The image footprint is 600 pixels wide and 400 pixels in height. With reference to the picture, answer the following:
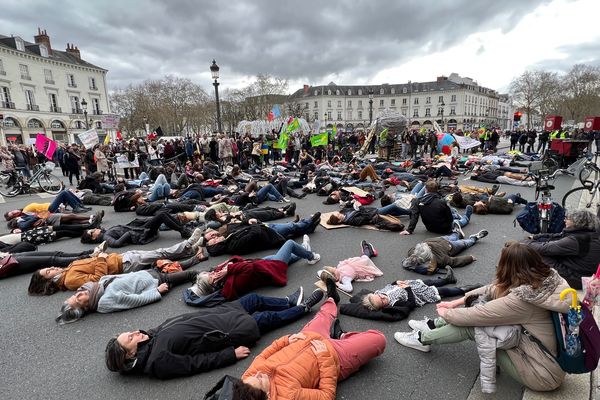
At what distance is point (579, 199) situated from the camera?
7.15 metres

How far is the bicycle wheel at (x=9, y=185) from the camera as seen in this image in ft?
39.8

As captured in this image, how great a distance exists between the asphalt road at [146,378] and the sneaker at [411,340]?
51mm

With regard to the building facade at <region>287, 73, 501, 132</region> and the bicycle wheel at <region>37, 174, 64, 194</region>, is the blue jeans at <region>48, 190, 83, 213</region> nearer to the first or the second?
the bicycle wheel at <region>37, 174, 64, 194</region>

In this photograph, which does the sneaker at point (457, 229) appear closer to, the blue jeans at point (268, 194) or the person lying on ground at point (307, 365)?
the person lying on ground at point (307, 365)

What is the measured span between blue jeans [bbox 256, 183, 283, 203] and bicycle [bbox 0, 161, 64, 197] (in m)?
8.55

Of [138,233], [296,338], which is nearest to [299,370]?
[296,338]

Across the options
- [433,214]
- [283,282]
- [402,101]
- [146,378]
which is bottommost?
[146,378]

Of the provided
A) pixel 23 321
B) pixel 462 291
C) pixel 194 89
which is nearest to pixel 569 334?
pixel 462 291

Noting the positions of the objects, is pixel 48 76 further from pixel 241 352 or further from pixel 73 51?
pixel 241 352

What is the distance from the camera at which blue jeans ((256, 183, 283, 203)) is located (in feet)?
31.3

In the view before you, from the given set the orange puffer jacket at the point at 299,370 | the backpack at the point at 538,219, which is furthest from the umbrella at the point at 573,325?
the backpack at the point at 538,219

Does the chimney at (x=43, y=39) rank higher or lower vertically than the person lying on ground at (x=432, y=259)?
higher

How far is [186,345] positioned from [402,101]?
339ft

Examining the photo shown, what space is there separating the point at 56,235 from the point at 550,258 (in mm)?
8743
